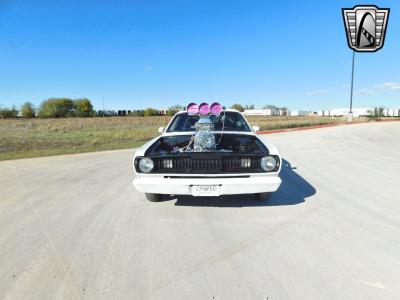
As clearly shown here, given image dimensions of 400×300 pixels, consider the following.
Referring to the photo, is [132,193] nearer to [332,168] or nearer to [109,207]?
[109,207]

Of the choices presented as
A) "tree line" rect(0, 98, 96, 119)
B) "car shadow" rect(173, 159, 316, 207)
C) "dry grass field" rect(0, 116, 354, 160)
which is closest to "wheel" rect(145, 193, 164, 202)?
"car shadow" rect(173, 159, 316, 207)

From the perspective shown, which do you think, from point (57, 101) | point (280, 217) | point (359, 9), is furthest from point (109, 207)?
point (57, 101)

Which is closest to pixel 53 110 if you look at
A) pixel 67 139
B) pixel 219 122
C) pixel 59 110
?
pixel 59 110

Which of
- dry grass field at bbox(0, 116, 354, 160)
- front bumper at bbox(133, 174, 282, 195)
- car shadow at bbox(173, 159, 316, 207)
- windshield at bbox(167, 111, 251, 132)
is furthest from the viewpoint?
dry grass field at bbox(0, 116, 354, 160)

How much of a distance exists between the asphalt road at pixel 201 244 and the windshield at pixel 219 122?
153cm

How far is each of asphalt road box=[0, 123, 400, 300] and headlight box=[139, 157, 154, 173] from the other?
0.66 meters

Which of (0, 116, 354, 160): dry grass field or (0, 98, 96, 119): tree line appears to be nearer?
(0, 116, 354, 160): dry grass field

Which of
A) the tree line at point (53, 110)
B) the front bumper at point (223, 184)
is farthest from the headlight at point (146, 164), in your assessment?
the tree line at point (53, 110)

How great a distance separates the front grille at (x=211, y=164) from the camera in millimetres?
3922

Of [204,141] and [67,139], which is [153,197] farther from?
[67,139]

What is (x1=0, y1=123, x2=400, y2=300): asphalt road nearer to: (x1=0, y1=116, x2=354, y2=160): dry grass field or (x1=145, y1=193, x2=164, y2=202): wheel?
(x1=145, y1=193, x2=164, y2=202): wheel

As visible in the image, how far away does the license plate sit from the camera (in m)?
3.89

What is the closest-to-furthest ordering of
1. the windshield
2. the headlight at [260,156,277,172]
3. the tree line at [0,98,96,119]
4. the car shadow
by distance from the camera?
the headlight at [260,156,277,172], the car shadow, the windshield, the tree line at [0,98,96,119]

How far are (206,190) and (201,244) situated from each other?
907 millimetres
